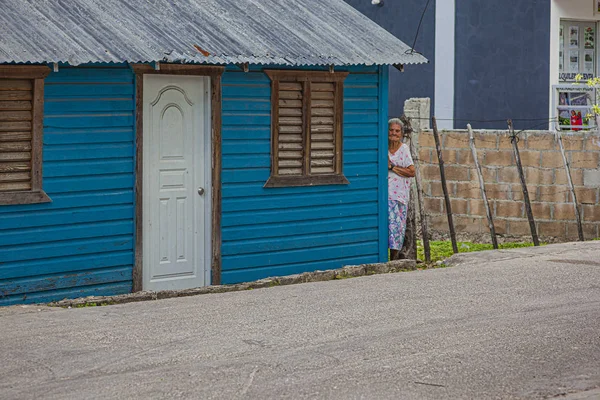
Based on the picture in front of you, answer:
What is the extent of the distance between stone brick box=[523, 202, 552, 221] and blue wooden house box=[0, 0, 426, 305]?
3766mm

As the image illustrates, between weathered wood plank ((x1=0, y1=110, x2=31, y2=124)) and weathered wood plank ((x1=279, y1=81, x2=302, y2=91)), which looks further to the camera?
weathered wood plank ((x1=279, y1=81, x2=302, y2=91))

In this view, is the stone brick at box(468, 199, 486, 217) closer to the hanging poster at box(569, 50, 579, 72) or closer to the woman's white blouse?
the woman's white blouse

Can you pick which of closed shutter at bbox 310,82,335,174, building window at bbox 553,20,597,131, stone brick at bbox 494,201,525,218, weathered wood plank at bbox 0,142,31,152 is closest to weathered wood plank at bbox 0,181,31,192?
weathered wood plank at bbox 0,142,31,152

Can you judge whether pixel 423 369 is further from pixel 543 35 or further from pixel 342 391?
pixel 543 35

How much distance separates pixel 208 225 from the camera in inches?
480

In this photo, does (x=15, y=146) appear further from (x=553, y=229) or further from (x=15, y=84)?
(x=553, y=229)

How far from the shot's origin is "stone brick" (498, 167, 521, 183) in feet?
55.1

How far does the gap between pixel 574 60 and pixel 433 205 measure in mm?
5813

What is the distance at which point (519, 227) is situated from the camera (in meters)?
16.9

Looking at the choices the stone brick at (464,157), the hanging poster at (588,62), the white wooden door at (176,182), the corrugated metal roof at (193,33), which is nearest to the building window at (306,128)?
the corrugated metal roof at (193,33)

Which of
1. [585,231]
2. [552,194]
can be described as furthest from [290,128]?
[585,231]

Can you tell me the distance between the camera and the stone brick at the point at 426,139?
17.4 m

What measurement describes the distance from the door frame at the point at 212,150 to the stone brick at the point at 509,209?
6.14 meters

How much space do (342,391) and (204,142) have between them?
Answer: 5.32 meters
